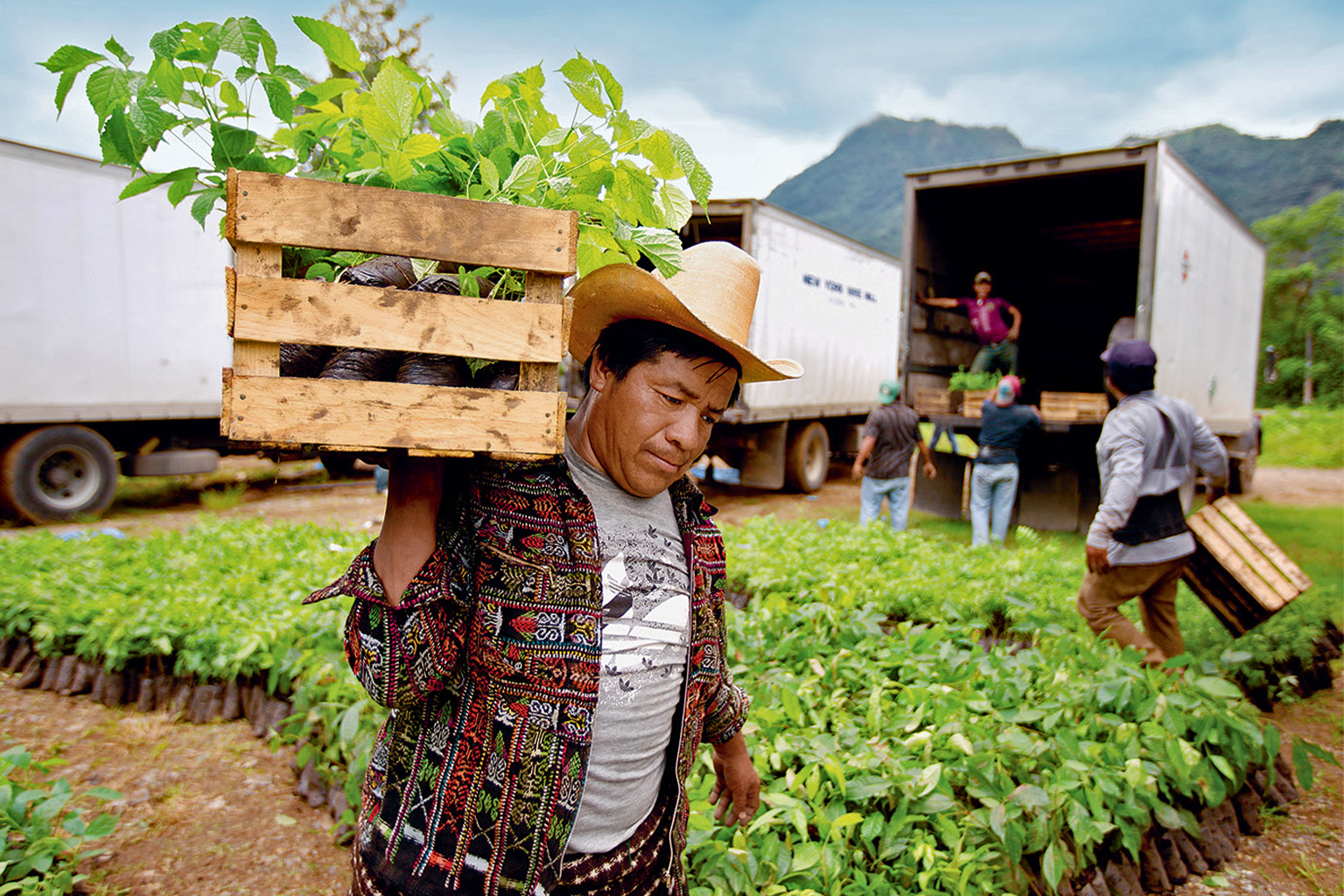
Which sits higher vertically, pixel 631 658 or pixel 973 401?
pixel 973 401

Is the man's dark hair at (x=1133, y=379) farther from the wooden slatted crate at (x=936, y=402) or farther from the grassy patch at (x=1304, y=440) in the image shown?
the grassy patch at (x=1304, y=440)

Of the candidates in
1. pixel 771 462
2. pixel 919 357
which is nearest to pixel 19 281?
pixel 771 462

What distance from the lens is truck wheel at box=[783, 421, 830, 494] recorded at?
1170 cm

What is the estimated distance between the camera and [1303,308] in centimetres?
4141

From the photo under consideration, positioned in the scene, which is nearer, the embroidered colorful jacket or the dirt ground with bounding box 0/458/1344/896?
the embroidered colorful jacket

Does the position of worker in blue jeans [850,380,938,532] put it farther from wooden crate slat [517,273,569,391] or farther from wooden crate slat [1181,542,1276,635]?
wooden crate slat [517,273,569,391]

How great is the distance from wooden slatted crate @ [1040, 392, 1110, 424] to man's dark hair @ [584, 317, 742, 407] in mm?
7376

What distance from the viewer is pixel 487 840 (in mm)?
1348

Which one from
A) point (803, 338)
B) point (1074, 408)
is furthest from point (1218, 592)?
point (803, 338)

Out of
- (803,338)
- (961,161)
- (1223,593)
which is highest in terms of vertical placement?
(961,161)

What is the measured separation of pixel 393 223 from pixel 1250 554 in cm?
459

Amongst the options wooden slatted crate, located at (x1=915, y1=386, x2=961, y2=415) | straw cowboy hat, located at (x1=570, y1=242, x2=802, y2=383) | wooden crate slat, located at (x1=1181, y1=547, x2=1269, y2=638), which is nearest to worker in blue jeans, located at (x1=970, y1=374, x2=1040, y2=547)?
wooden slatted crate, located at (x1=915, y1=386, x2=961, y2=415)

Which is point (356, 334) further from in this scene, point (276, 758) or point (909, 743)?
point (276, 758)

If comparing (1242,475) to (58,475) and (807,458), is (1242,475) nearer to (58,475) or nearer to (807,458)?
(807,458)
